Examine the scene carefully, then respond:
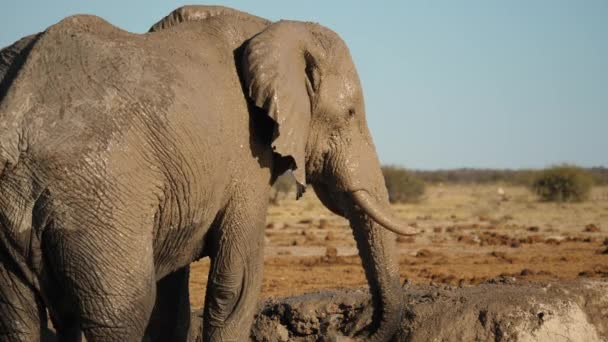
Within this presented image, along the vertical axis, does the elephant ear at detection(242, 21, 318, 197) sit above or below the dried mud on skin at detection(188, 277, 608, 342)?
above

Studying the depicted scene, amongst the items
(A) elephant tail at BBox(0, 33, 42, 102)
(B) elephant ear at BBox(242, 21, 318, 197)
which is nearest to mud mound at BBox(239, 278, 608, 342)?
(B) elephant ear at BBox(242, 21, 318, 197)

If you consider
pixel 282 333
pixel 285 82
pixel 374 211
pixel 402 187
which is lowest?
pixel 282 333

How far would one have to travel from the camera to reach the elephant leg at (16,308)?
526cm

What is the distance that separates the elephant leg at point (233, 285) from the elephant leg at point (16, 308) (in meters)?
1.11

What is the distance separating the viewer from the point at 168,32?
605cm

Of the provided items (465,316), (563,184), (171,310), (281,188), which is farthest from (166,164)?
(281,188)

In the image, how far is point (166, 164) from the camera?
554 centimetres

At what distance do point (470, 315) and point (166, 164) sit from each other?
9.29 feet

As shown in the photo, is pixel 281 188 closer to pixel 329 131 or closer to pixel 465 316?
pixel 465 316

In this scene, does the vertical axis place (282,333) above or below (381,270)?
below

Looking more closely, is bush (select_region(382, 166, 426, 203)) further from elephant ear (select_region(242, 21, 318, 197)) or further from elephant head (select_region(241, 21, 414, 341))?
elephant ear (select_region(242, 21, 318, 197))

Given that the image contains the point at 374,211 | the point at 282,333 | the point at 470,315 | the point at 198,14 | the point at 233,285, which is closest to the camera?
the point at 233,285

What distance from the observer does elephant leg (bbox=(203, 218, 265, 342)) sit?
6.06 m

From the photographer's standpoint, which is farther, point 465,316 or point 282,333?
point 282,333
